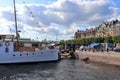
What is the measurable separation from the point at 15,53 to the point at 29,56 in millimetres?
3102

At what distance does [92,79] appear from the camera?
3578 cm

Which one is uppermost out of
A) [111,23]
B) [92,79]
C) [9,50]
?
[111,23]

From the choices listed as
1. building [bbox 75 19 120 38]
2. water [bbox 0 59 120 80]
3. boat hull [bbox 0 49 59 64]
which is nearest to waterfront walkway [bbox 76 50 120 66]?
water [bbox 0 59 120 80]

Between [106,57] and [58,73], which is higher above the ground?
[106,57]

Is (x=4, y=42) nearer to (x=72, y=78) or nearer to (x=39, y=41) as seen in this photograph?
(x=39, y=41)

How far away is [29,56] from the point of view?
56938 mm

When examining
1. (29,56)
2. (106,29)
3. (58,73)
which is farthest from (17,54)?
(106,29)

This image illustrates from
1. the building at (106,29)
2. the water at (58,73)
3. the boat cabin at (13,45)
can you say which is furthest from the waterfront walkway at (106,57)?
the building at (106,29)

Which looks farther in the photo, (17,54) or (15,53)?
(17,54)

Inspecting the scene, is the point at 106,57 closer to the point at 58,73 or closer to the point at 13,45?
the point at 13,45

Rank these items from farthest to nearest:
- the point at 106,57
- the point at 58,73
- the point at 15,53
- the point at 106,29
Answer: the point at 106,29, the point at 106,57, the point at 15,53, the point at 58,73

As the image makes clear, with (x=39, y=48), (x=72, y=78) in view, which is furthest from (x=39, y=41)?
(x=72, y=78)

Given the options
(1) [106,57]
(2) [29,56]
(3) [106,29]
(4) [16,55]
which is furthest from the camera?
(3) [106,29]

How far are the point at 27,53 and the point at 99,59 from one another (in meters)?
16.6
